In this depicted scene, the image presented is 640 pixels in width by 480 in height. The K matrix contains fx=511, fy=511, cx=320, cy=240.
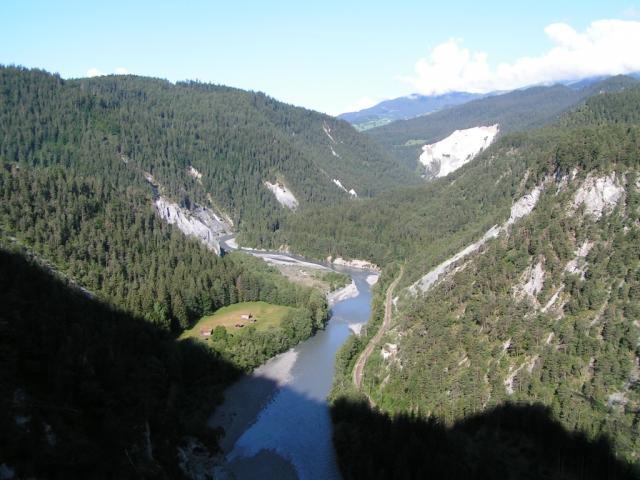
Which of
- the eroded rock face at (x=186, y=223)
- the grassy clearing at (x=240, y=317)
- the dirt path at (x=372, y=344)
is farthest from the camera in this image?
the eroded rock face at (x=186, y=223)

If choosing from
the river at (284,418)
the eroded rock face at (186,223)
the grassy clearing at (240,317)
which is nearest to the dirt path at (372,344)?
the river at (284,418)

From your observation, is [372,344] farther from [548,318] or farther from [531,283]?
[548,318]

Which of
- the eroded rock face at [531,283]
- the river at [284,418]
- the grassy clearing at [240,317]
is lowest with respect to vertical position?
the river at [284,418]

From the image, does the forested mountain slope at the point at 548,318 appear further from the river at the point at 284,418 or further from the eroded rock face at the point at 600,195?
the river at the point at 284,418

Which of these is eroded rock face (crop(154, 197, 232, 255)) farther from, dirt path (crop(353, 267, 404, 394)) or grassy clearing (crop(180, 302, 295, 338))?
dirt path (crop(353, 267, 404, 394))

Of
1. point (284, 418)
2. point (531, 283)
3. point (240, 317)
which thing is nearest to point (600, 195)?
point (531, 283)

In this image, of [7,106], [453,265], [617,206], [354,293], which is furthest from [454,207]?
[7,106]

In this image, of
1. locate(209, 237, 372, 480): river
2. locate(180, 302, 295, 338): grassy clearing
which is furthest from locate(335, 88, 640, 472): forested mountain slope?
locate(180, 302, 295, 338): grassy clearing
